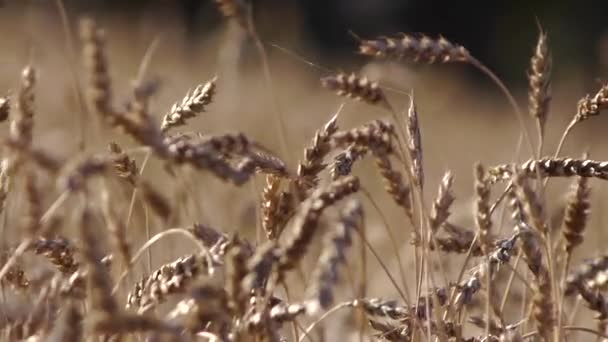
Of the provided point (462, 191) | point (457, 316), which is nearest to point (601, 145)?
point (462, 191)

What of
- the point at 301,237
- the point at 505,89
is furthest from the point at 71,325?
the point at 505,89

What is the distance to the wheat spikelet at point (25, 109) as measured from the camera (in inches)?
77.0

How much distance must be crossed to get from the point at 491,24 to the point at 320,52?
3.80 metres

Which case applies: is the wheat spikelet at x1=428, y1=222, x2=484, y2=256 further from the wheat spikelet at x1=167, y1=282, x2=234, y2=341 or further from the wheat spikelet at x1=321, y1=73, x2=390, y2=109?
the wheat spikelet at x1=167, y1=282, x2=234, y2=341

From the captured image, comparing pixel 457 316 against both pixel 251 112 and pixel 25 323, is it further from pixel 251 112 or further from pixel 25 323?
pixel 251 112

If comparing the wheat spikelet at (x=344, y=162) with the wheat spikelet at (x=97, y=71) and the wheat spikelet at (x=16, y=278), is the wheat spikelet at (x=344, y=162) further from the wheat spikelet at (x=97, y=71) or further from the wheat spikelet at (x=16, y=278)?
the wheat spikelet at (x=97, y=71)

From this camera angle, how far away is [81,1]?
18.5 metres

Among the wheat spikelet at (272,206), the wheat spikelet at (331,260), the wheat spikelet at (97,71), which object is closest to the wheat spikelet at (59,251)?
the wheat spikelet at (272,206)

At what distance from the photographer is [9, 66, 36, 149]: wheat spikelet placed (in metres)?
1.96

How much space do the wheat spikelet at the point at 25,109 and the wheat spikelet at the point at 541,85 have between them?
0.79m

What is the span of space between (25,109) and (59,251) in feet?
1.03

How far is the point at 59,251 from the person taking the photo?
2.23m

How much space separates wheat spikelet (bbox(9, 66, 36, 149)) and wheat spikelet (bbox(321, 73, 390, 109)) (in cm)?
41

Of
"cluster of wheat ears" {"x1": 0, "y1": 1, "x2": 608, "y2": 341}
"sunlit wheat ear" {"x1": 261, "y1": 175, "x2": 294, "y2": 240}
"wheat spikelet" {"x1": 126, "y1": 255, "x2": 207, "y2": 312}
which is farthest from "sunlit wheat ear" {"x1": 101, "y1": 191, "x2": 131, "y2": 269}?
"sunlit wheat ear" {"x1": 261, "y1": 175, "x2": 294, "y2": 240}
